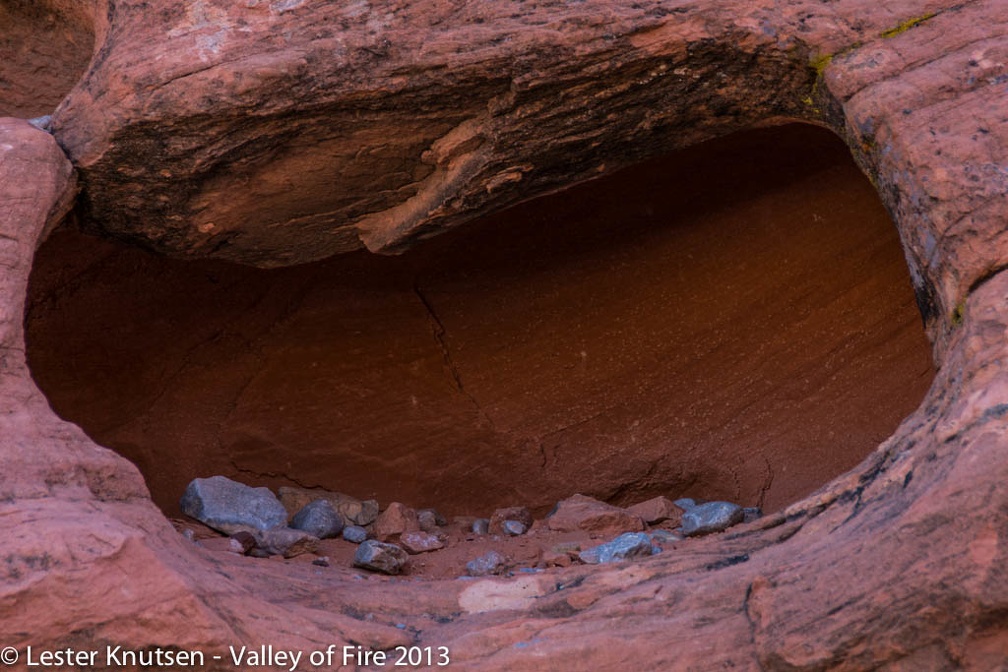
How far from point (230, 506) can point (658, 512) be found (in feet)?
4.13

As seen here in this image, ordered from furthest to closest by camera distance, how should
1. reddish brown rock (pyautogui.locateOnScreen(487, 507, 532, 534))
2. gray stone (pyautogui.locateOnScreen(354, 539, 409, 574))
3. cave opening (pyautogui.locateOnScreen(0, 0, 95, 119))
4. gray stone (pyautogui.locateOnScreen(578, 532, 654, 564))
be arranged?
cave opening (pyautogui.locateOnScreen(0, 0, 95, 119)), reddish brown rock (pyautogui.locateOnScreen(487, 507, 532, 534)), gray stone (pyautogui.locateOnScreen(354, 539, 409, 574)), gray stone (pyautogui.locateOnScreen(578, 532, 654, 564))

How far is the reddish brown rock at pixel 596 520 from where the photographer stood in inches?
118

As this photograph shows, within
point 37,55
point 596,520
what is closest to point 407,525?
point 596,520

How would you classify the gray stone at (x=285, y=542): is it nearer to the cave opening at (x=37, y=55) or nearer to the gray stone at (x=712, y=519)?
the gray stone at (x=712, y=519)

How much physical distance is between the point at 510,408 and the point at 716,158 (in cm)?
112

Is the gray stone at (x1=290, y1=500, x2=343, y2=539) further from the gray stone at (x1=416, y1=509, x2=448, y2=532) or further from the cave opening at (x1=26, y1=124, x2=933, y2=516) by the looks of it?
the cave opening at (x1=26, y1=124, x2=933, y2=516)

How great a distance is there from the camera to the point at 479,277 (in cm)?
369

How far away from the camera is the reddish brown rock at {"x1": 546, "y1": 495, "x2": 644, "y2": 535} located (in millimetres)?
3004

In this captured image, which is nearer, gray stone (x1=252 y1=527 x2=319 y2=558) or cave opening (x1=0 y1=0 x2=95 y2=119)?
gray stone (x1=252 y1=527 x2=319 y2=558)

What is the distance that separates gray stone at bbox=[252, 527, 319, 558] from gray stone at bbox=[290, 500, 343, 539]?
0.54 ft

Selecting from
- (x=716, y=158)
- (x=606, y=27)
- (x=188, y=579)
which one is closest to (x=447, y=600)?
(x=188, y=579)

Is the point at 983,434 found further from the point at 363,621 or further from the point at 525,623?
the point at 363,621

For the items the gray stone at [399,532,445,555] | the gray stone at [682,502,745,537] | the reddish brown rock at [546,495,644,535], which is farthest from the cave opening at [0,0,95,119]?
the gray stone at [682,502,745,537]

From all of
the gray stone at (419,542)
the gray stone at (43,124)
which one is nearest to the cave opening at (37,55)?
the gray stone at (43,124)
